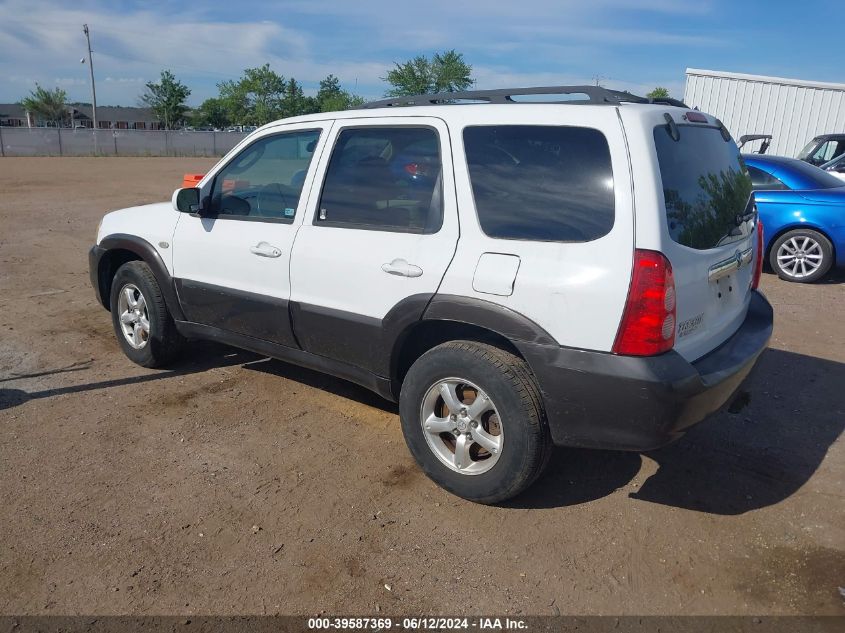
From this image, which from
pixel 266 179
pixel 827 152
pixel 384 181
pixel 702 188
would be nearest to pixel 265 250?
pixel 266 179

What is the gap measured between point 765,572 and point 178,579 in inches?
99.6

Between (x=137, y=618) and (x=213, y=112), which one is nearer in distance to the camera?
(x=137, y=618)

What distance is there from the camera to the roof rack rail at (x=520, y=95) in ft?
10.6

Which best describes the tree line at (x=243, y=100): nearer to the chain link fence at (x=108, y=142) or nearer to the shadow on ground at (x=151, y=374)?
the chain link fence at (x=108, y=142)

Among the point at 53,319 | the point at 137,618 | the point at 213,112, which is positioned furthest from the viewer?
the point at 213,112

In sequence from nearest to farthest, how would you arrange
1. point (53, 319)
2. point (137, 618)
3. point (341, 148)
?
point (137, 618) → point (341, 148) → point (53, 319)

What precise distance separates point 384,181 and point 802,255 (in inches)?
270

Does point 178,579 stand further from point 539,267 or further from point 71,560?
point 539,267

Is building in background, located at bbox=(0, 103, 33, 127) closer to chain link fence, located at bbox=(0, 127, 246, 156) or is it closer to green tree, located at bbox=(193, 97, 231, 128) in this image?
green tree, located at bbox=(193, 97, 231, 128)

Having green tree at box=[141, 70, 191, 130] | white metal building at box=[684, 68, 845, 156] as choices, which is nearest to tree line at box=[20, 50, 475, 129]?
green tree at box=[141, 70, 191, 130]

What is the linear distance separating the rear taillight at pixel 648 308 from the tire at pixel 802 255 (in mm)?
6707

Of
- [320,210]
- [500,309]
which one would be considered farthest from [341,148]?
[500,309]

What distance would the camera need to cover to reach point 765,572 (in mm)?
3006

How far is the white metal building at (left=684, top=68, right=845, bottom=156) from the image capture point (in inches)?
712
